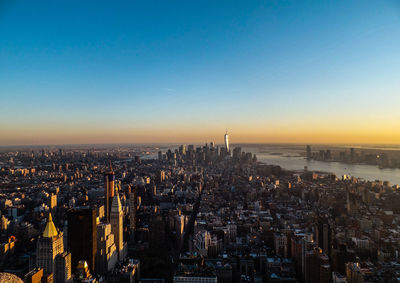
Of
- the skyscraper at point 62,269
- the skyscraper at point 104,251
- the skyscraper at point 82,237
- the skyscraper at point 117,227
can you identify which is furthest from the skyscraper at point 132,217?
the skyscraper at point 62,269

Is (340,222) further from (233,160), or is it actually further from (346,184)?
(233,160)

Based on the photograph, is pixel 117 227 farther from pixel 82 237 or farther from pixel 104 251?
pixel 82 237

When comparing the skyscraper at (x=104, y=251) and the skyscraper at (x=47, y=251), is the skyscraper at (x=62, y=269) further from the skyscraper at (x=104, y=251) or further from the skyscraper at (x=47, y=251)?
the skyscraper at (x=104, y=251)

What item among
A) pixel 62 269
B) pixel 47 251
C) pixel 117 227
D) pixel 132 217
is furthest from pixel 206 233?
pixel 47 251

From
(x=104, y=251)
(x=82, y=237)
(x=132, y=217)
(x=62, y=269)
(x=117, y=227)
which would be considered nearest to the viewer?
(x=62, y=269)

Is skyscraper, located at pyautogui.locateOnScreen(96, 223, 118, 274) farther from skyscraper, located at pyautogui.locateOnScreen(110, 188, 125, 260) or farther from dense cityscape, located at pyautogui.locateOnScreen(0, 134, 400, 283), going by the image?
skyscraper, located at pyautogui.locateOnScreen(110, 188, 125, 260)

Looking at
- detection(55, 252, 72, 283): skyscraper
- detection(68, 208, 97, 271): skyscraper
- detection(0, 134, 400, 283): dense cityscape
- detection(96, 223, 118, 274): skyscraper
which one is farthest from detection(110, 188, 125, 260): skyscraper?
detection(55, 252, 72, 283): skyscraper

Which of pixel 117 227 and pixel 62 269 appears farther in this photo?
pixel 117 227
